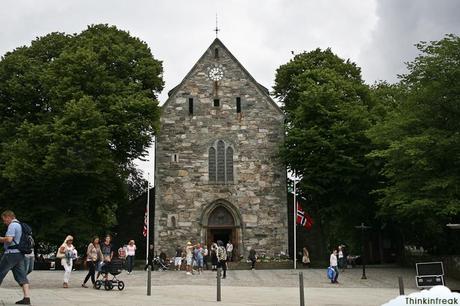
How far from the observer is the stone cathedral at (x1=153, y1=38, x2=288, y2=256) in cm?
3750

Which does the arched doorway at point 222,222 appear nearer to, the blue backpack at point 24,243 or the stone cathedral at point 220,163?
the stone cathedral at point 220,163

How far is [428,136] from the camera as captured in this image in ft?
81.8

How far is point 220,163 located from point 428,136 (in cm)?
1660

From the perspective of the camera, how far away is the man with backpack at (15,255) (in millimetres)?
12141

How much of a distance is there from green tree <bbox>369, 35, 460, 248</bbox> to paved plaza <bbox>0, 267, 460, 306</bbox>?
13.0 feet

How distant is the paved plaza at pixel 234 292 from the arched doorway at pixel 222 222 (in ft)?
26.5

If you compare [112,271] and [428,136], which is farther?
[428,136]

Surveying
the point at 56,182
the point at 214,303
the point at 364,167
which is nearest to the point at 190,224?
the point at 56,182

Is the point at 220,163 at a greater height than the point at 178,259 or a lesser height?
greater

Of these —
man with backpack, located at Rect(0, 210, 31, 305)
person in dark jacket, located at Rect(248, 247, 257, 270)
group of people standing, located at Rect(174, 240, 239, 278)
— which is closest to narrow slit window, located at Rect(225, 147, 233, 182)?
group of people standing, located at Rect(174, 240, 239, 278)

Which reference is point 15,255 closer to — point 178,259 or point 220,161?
point 178,259

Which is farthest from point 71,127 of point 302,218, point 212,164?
point 302,218

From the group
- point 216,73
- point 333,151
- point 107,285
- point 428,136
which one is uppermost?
point 216,73

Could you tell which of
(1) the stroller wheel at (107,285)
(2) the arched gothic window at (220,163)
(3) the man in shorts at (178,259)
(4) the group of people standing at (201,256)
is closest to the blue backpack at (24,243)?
(1) the stroller wheel at (107,285)
